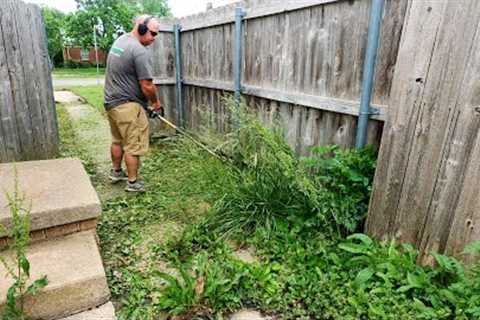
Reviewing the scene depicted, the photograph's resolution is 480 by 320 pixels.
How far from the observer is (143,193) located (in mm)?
3551

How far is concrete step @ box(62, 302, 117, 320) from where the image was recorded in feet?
5.87

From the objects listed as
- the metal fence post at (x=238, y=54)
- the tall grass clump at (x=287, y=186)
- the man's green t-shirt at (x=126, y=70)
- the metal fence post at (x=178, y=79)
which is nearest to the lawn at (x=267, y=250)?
the tall grass clump at (x=287, y=186)

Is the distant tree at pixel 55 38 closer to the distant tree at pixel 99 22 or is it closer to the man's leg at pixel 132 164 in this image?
the distant tree at pixel 99 22

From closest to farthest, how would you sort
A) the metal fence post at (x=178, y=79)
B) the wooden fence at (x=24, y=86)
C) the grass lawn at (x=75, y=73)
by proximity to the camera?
1. the wooden fence at (x=24, y=86)
2. the metal fence post at (x=178, y=79)
3. the grass lawn at (x=75, y=73)

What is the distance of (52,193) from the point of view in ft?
7.70

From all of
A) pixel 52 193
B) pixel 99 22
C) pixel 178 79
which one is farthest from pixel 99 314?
pixel 99 22

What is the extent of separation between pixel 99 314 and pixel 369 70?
2.37 meters

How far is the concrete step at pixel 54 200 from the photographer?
209 cm

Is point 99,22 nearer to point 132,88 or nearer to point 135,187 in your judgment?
point 132,88

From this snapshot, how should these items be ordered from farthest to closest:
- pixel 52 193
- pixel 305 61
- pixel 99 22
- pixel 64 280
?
pixel 99 22
pixel 305 61
pixel 52 193
pixel 64 280

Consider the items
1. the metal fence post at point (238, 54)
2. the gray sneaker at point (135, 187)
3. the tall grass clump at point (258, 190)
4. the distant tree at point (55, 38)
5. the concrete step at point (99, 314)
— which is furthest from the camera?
the distant tree at point (55, 38)

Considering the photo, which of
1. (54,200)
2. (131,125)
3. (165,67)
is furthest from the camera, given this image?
(165,67)

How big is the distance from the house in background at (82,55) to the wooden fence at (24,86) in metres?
37.3

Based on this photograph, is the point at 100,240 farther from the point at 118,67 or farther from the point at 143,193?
the point at 118,67
